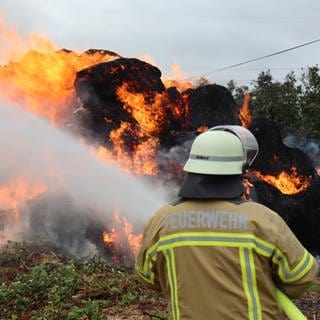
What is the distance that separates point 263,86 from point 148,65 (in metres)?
14.2

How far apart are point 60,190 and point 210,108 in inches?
303

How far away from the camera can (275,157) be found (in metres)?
16.4

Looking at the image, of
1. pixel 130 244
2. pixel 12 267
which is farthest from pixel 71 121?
pixel 12 267

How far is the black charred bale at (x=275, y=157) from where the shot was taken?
633 inches

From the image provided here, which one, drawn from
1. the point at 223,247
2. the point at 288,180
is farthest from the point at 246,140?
the point at 288,180

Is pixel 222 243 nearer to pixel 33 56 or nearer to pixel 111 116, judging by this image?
pixel 111 116

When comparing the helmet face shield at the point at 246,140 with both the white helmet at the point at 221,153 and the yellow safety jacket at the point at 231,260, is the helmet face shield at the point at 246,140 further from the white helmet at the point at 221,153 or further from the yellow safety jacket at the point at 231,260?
the yellow safety jacket at the point at 231,260

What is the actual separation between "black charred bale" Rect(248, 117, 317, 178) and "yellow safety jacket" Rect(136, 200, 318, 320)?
1421 centimetres

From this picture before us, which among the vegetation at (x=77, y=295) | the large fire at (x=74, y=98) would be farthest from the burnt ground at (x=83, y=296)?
the large fire at (x=74, y=98)

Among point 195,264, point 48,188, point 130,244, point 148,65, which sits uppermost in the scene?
point 148,65

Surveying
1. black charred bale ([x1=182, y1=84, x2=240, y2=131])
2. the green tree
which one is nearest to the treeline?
the green tree

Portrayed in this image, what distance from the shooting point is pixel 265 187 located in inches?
551

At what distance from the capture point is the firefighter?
6.05ft

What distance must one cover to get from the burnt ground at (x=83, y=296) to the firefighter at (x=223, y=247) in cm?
265
